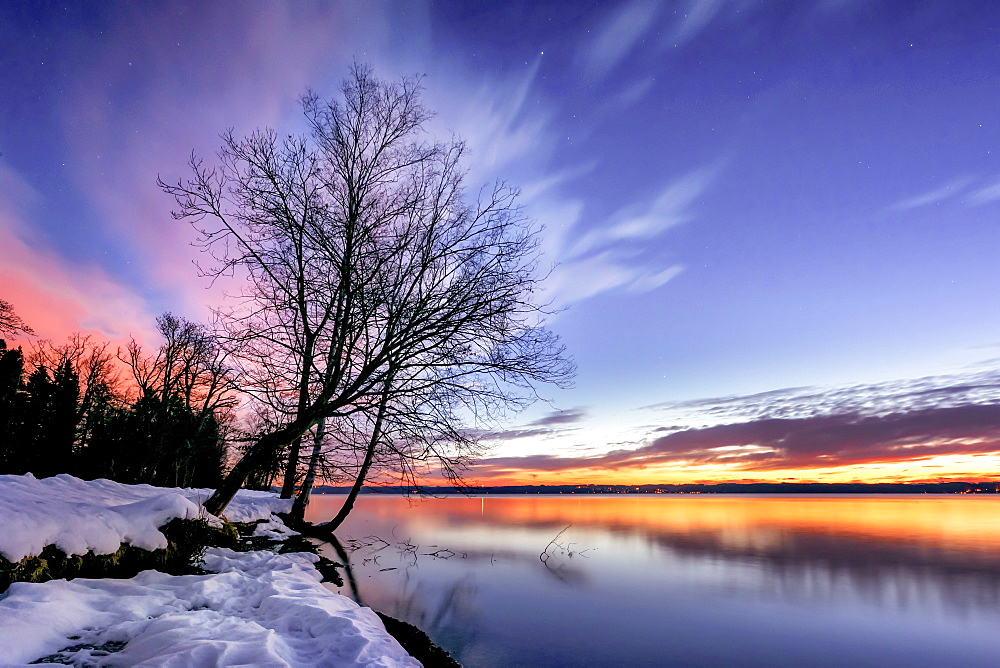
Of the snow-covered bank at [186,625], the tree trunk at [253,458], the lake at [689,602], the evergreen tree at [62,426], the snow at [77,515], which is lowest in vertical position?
the lake at [689,602]

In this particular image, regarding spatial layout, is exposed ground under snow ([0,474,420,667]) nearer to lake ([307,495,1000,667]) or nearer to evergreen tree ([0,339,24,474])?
lake ([307,495,1000,667])

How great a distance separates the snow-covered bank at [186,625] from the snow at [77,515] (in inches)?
A: 20.7

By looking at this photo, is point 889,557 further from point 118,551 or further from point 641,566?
point 118,551

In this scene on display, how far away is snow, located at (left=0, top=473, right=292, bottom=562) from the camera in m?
5.66

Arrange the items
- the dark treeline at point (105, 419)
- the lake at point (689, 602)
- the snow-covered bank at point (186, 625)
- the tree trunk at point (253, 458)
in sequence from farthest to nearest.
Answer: the dark treeline at point (105, 419) < the lake at point (689, 602) < the tree trunk at point (253, 458) < the snow-covered bank at point (186, 625)

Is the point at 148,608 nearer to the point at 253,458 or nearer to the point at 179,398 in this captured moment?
the point at 253,458

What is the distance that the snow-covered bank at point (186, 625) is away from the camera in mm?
4391

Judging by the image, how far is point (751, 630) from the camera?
1275 cm

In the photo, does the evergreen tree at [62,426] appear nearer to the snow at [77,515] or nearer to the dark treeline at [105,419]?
the dark treeline at [105,419]

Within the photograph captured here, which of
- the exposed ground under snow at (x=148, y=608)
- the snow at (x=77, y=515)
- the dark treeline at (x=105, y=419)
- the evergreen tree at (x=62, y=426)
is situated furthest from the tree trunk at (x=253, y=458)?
the evergreen tree at (x=62, y=426)

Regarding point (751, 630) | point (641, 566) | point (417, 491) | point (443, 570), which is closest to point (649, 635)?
point (751, 630)

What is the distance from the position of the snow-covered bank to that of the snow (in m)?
0.53

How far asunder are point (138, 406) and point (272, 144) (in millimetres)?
27947

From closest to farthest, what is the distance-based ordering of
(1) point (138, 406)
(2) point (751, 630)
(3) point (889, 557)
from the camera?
(2) point (751, 630) < (3) point (889, 557) < (1) point (138, 406)
